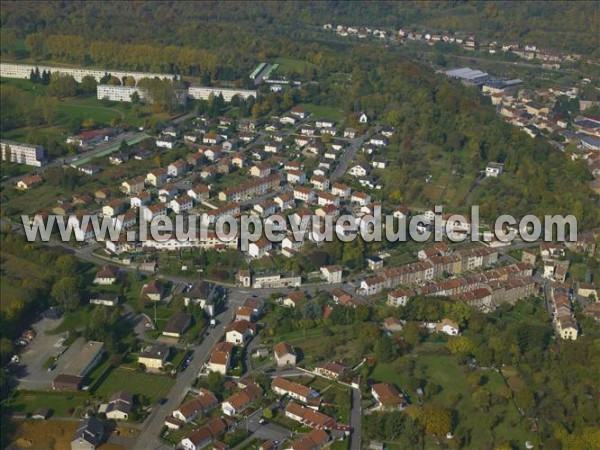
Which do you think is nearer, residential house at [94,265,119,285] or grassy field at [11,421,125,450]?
grassy field at [11,421,125,450]

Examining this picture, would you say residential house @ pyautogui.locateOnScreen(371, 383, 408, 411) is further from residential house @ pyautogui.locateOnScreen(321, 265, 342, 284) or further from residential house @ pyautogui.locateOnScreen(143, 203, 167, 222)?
residential house @ pyautogui.locateOnScreen(143, 203, 167, 222)

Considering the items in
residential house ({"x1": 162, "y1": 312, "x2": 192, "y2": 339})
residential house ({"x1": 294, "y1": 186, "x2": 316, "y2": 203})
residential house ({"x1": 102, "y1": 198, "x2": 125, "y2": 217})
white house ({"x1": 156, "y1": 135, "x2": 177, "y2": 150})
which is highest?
white house ({"x1": 156, "y1": 135, "x2": 177, "y2": 150})

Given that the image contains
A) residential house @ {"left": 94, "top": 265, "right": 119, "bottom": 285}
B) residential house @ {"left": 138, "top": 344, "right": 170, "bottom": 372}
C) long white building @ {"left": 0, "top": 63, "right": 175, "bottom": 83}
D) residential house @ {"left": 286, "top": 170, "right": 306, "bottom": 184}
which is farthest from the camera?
long white building @ {"left": 0, "top": 63, "right": 175, "bottom": 83}

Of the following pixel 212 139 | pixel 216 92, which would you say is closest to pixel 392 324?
pixel 212 139

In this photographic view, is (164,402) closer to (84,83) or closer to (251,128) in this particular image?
(251,128)

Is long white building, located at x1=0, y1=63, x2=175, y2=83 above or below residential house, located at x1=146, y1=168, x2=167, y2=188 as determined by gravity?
above

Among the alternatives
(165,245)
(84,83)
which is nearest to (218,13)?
(84,83)

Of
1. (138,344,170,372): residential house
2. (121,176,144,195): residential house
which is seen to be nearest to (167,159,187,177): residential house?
(121,176,144,195): residential house

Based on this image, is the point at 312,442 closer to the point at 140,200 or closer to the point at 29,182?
the point at 140,200
